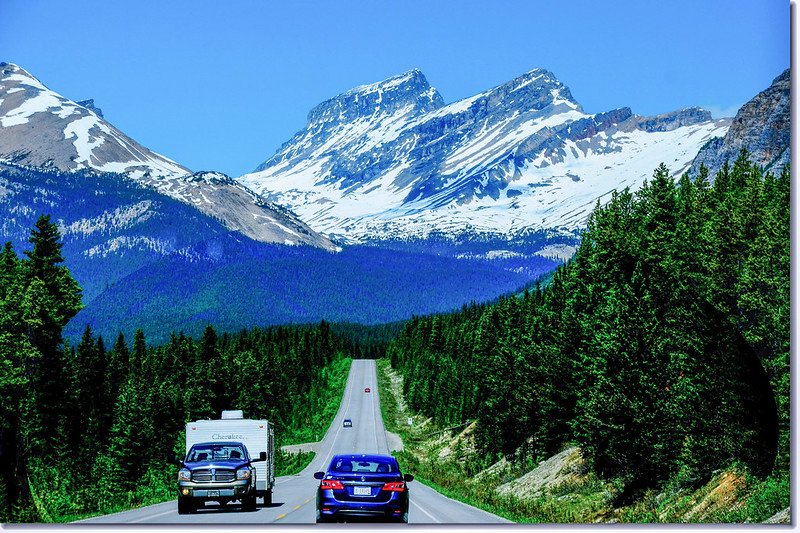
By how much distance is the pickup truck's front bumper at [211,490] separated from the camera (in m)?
38.9

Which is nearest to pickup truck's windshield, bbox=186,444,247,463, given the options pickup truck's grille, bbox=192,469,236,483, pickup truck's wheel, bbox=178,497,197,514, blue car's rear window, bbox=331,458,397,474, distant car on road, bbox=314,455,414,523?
pickup truck's grille, bbox=192,469,236,483

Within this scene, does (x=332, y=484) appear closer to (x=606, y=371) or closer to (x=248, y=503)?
(x=248, y=503)

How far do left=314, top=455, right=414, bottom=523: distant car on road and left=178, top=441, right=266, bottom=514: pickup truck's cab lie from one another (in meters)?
8.73

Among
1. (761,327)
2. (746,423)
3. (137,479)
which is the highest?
(761,327)

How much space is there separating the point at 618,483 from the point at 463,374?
90799 millimetres


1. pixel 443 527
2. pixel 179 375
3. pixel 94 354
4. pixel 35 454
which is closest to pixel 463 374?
pixel 179 375

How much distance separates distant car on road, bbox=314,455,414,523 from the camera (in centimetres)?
3097

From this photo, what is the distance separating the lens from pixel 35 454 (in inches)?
3135

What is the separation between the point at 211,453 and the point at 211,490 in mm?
1583

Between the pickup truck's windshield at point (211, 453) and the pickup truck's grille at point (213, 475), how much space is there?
786 millimetres

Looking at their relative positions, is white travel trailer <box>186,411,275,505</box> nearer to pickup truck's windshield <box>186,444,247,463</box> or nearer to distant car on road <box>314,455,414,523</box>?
pickup truck's windshield <box>186,444,247,463</box>

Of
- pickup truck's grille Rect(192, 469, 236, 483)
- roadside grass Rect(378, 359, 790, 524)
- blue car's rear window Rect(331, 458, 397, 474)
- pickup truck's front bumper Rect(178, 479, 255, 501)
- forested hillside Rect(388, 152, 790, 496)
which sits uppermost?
forested hillside Rect(388, 152, 790, 496)

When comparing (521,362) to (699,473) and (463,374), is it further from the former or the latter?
(463,374)

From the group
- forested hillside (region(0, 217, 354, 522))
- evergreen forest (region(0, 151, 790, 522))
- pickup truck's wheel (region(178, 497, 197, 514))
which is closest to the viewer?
pickup truck's wheel (region(178, 497, 197, 514))
